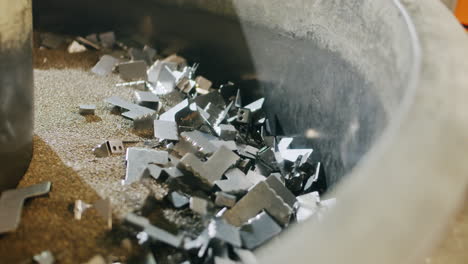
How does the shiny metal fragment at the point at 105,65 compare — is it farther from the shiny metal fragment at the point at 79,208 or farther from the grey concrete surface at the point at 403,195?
the grey concrete surface at the point at 403,195

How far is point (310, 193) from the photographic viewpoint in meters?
1.92

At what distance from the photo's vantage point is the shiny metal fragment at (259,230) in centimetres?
156

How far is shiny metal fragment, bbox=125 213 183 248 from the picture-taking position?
1459mm

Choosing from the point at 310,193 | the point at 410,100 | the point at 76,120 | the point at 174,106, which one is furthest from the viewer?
the point at 174,106

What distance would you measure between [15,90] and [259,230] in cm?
98

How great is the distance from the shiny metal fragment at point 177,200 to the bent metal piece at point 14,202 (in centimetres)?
43

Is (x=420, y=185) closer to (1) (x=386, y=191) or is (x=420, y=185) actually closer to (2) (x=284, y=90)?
(1) (x=386, y=191)

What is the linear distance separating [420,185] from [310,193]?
1030 millimetres

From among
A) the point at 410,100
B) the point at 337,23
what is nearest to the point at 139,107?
the point at 337,23

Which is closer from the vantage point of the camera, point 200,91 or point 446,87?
point 446,87

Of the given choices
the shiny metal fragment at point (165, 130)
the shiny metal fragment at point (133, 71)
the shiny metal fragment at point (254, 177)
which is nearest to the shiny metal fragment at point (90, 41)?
the shiny metal fragment at point (133, 71)

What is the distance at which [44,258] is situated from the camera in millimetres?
1362

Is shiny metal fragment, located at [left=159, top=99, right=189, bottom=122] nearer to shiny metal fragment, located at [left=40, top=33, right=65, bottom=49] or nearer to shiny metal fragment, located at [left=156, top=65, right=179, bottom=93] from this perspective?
shiny metal fragment, located at [left=156, top=65, right=179, bottom=93]

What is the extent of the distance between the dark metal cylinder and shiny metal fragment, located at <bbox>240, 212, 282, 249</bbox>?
0.85 meters
